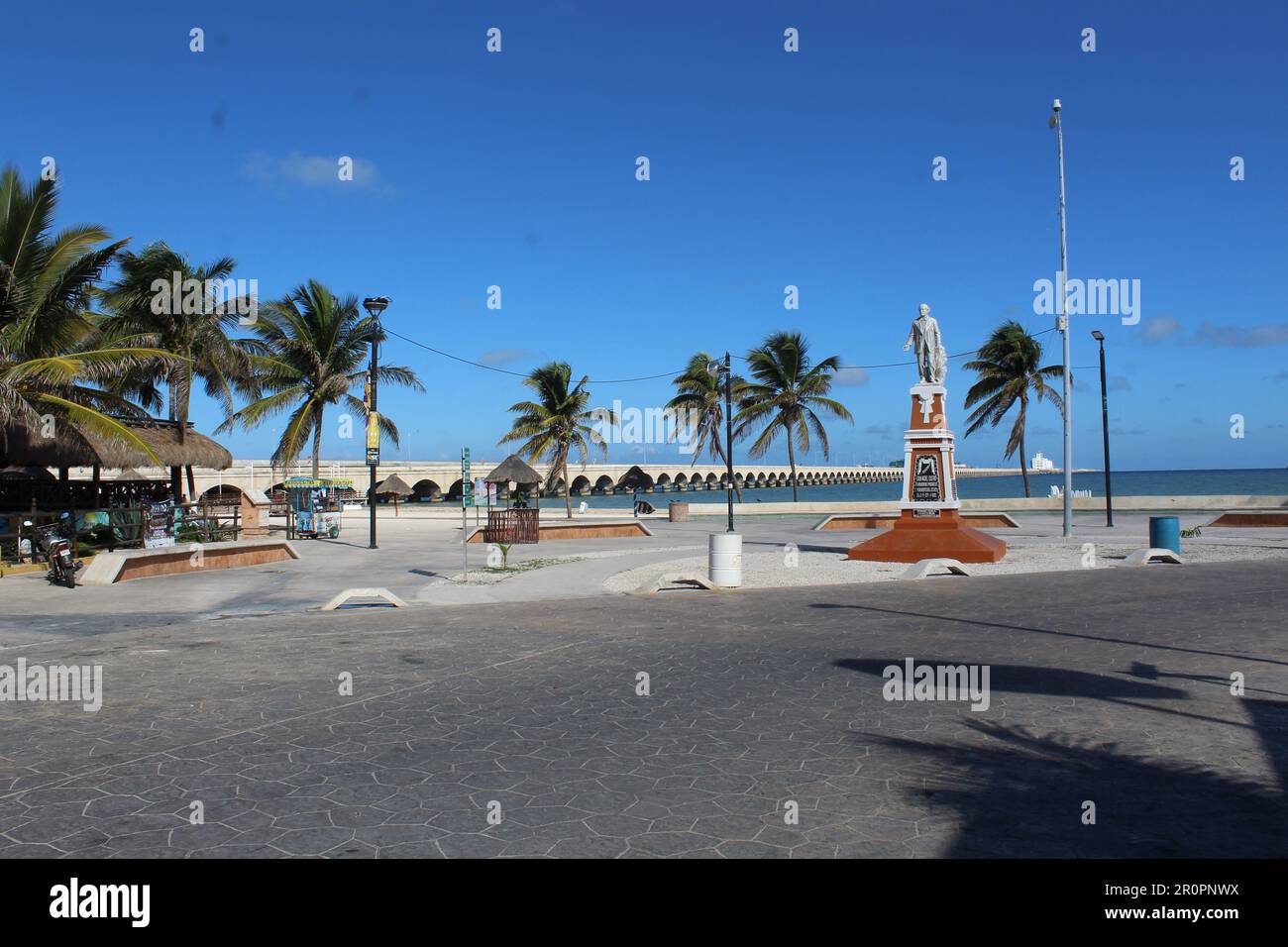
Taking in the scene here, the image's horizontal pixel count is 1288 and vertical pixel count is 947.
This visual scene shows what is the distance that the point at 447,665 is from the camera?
928 centimetres

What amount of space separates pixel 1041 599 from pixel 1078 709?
7232mm

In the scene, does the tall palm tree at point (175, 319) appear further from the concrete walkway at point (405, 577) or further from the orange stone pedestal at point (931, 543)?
the orange stone pedestal at point (931, 543)

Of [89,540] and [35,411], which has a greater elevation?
[35,411]

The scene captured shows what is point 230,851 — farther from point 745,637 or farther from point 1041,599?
point 1041,599

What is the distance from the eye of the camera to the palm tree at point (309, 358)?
3425 centimetres

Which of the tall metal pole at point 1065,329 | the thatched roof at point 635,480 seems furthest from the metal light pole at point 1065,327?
the thatched roof at point 635,480

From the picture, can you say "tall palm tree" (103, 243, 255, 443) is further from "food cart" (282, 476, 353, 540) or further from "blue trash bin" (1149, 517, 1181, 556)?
"blue trash bin" (1149, 517, 1181, 556)

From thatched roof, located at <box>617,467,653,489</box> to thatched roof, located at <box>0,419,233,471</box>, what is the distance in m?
102

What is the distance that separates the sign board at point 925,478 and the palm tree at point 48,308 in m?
16.8

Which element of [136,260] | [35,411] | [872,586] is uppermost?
[136,260]

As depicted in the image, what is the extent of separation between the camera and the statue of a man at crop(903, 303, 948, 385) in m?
22.8
